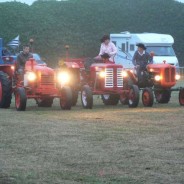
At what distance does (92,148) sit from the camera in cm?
1011

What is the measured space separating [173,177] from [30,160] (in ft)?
6.49

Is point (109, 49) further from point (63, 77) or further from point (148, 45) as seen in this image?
point (148, 45)

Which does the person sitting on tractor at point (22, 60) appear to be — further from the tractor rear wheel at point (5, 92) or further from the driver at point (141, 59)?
the driver at point (141, 59)

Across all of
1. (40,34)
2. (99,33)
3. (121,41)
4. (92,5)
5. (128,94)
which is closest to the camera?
(128,94)

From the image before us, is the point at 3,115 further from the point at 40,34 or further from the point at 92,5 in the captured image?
the point at 92,5

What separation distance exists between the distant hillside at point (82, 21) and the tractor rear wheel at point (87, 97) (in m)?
33.7

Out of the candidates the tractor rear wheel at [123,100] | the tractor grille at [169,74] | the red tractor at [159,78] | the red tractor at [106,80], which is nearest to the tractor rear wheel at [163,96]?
the red tractor at [159,78]

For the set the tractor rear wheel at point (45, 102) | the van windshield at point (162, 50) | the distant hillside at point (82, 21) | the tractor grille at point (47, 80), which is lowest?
the tractor rear wheel at point (45, 102)

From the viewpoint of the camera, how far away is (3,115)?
51.9 feet

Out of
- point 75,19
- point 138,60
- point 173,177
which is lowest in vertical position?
point 173,177

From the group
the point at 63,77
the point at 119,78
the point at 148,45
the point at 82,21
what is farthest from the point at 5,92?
the point at 82,21

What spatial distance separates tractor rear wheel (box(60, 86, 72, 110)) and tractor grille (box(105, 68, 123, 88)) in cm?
159

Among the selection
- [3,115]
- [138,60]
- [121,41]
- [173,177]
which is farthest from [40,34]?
[173,177]

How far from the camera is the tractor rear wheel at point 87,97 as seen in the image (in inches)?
692
